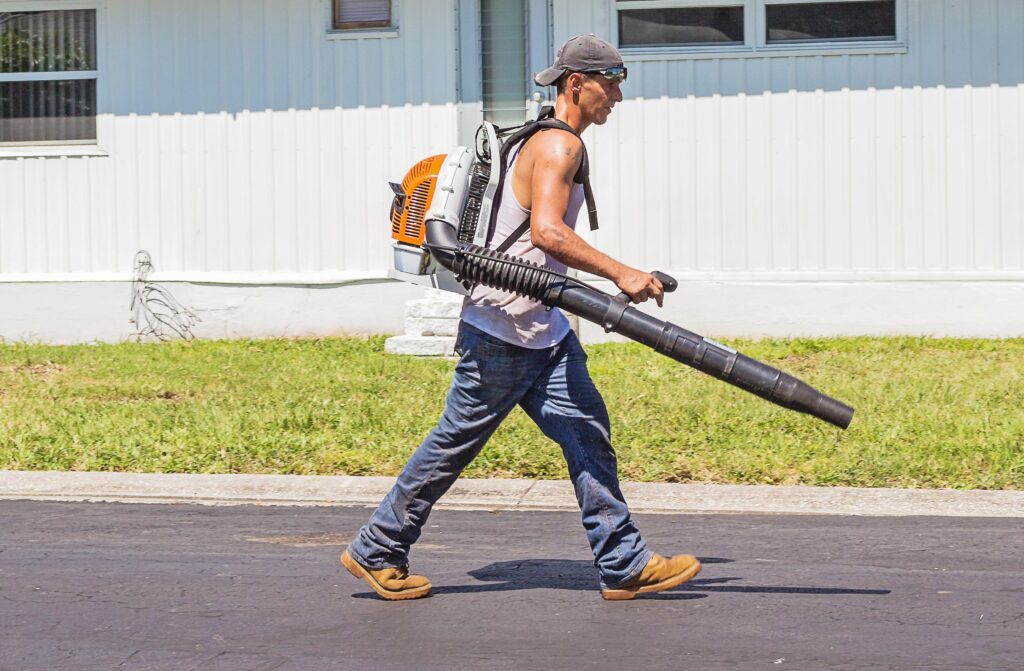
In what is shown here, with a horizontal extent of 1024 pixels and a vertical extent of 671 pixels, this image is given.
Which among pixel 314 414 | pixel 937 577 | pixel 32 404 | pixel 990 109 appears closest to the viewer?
pixel 937 577

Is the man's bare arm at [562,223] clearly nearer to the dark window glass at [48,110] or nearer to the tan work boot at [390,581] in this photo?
the tan work boot at [390,581]

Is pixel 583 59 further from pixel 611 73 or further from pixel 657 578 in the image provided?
pixel 657 578

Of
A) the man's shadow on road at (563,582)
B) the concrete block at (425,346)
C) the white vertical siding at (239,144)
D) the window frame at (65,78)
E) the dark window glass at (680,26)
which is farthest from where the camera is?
the window frame at (65,78)

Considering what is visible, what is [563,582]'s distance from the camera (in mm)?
5699

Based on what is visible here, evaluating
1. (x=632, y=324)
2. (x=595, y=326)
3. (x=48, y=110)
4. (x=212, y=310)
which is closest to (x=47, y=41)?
(x=48, y=110)

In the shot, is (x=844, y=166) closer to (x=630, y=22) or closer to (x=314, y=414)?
(x=630, y=22)

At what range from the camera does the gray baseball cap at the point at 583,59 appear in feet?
17.1

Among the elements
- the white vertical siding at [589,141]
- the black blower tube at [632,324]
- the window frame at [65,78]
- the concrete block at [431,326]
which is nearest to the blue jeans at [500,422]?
the black blower tube at [632,324]

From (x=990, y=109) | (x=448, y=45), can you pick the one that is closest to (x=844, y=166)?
(x=990, y=109)

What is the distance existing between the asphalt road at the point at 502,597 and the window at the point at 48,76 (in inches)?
294

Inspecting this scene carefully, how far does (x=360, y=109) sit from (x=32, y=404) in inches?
177

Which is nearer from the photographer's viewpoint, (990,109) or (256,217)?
(990,109)

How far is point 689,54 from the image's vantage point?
1279 cm

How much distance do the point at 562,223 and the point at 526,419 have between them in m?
4.27
